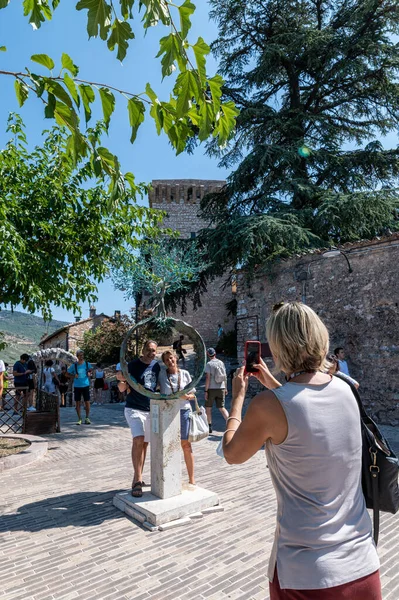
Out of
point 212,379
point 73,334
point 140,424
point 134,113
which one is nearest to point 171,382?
point 140,424

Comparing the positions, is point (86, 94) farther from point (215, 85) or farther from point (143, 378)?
point (143, 378)

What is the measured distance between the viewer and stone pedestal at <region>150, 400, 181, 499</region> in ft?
14.7

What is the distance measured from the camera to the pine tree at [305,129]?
44.0 feet

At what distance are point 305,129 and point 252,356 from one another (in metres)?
16.1

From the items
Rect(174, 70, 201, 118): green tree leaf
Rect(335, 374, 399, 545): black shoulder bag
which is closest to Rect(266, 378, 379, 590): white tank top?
Rect(335, 374, 399, 545): black shoulder bag

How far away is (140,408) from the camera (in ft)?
16.3

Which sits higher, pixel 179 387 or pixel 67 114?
pixel 67 114

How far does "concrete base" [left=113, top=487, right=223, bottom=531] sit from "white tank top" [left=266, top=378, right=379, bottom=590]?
2.93 meters

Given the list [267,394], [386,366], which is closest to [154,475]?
[267,394]

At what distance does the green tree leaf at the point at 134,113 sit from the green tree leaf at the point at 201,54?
0.37 meters

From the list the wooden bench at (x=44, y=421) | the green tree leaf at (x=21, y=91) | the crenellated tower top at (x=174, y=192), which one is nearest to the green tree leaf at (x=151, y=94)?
the green tree leaf at (x=21, y=91)

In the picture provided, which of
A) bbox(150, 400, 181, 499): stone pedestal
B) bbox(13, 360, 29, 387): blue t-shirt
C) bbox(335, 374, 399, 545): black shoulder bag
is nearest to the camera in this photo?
bbox(335, 374, 399, 545): black shoulder bag

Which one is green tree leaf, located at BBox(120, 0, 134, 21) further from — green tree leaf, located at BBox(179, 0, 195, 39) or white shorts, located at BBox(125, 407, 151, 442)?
white shorts, located at BBox(125, 407, 151, 442)

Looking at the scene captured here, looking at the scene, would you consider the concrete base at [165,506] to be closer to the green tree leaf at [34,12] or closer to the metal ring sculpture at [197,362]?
the metal ring sculpture at [197,362]
